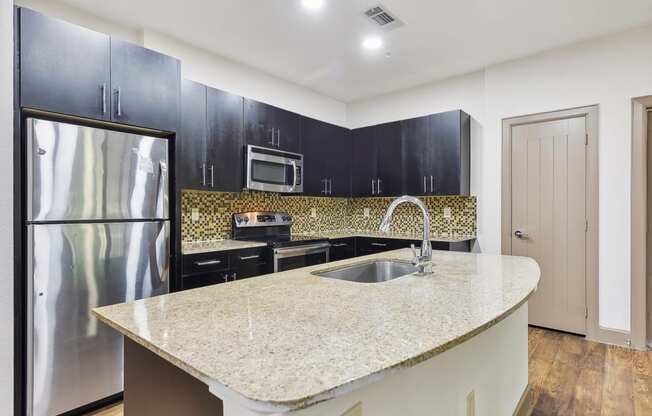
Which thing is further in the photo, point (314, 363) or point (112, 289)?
point (112, 289)

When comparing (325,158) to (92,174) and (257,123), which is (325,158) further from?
(92,174)

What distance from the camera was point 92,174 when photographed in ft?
6.70

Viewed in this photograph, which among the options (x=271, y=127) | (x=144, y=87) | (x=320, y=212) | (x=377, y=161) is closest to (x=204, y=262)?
(x=144, y=87)

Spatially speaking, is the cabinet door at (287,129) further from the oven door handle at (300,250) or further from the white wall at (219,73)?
→ the oven door handle at (300,250)

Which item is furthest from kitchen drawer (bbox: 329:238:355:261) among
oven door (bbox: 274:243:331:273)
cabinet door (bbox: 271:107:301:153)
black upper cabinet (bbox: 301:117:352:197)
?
cabinet door (bbox: 271:107:301:153)

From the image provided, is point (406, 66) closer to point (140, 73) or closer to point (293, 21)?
point (293, 21)

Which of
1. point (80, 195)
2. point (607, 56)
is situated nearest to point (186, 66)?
point (80, 195)

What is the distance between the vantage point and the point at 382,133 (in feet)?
13.8

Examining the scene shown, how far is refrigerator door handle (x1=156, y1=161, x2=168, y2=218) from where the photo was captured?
234 cm

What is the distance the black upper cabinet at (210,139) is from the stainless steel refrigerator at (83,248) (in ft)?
1.67

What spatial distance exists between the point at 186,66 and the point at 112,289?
2.07 m

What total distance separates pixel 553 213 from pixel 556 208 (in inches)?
2.1

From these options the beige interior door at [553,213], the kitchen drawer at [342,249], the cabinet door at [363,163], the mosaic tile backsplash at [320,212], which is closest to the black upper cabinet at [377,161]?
the cabinet door at [363,163]

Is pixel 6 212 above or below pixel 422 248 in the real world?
above
